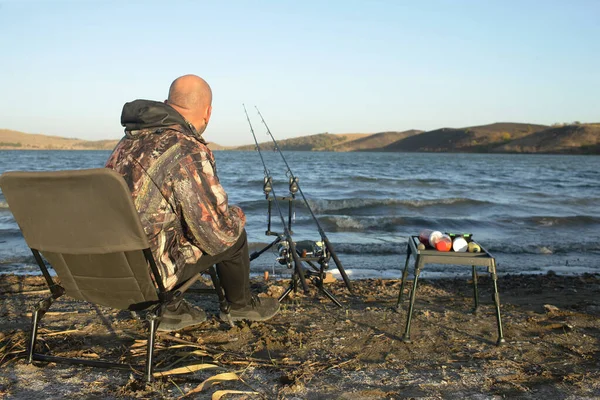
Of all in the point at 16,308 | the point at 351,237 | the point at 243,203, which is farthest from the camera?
the point at 243,203

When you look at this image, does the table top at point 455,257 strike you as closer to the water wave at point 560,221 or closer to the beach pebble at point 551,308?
the beach pebble at point 551,308

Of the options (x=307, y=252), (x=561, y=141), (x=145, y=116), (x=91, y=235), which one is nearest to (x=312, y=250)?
(x=307, y=252)

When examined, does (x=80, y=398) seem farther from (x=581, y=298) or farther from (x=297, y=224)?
(x=297, y=224)

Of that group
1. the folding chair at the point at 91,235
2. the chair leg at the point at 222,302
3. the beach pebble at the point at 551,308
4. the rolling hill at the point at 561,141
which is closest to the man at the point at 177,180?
the folding chair at the point at 91,235

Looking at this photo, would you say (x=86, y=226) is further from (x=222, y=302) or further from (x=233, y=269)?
(x=222, y=302)

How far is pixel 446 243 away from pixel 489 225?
995 centimetres

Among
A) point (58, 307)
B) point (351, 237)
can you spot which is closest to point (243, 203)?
point (351, 237)

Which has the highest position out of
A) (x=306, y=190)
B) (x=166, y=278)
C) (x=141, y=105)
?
(x=141, y=105)

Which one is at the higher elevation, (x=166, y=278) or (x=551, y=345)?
(x=166, y=278)

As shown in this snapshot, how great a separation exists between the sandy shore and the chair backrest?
1.79 ft

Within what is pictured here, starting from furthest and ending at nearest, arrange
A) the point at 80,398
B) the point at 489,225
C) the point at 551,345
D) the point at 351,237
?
the point at 489,225, the point at 351,237, the point at 551,345, the point at 80,398

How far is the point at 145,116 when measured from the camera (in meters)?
2.82

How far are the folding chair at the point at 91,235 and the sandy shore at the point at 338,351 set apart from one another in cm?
29

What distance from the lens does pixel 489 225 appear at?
12.9m
